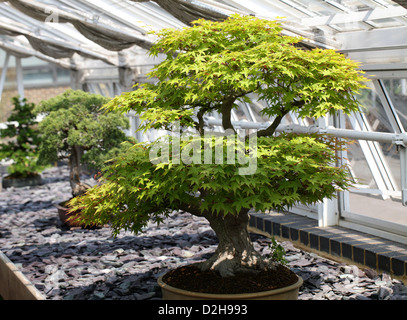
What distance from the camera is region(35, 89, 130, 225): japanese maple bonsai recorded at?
272 inches

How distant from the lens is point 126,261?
5445mm

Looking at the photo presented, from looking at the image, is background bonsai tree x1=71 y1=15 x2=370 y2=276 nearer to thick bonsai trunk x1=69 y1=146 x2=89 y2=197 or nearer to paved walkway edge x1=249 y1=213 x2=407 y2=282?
paved walkway edge x1=249 y1=213 x2=407 y2=282

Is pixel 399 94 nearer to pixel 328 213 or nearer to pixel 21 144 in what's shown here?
pixel 328 213

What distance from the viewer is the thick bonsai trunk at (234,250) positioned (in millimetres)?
3816

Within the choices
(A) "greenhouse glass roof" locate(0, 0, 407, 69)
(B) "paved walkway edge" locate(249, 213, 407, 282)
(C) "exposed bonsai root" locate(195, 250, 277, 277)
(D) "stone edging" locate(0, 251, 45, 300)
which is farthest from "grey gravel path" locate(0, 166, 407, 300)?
(A) "greenhouse glass roof" locate(0, 0, 407, 69)

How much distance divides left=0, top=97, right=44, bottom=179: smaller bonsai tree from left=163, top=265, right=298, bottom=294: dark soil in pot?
23.7 feet

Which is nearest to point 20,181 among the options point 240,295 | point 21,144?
point 21,144

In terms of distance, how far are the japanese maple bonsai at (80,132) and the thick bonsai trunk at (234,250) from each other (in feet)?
10.2

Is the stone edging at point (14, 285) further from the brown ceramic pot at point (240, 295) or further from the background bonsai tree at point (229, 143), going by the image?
the brown ceramic pot at point (240, 295)

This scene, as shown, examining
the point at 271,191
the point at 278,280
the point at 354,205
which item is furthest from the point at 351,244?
the point at 271,191

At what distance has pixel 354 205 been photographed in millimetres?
5645

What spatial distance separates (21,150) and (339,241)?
7260 mm
